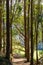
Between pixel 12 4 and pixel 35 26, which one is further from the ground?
pixel 12 4

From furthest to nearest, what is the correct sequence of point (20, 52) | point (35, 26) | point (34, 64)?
point (20, 52) < point (35, 26) < point (34, 64)

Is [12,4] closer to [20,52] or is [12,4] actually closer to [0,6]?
[0,6]

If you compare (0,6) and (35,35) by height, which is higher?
(0,6)

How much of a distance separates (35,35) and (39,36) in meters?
0.98

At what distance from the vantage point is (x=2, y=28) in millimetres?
11336

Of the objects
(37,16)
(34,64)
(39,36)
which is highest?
(37,16)

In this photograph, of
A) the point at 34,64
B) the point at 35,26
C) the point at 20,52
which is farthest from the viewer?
the point at 20,52

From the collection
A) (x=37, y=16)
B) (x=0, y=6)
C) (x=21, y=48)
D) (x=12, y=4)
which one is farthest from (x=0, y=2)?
(x=21, y=48)

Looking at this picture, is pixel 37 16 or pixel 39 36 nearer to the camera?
pixel 37 16

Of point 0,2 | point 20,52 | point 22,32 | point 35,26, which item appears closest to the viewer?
point 0,2

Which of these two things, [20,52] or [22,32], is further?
[20,52]

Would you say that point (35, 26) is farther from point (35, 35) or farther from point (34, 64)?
point (34, 64)

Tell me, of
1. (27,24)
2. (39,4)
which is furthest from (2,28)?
(39,4)

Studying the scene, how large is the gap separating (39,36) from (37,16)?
62.1 inches
